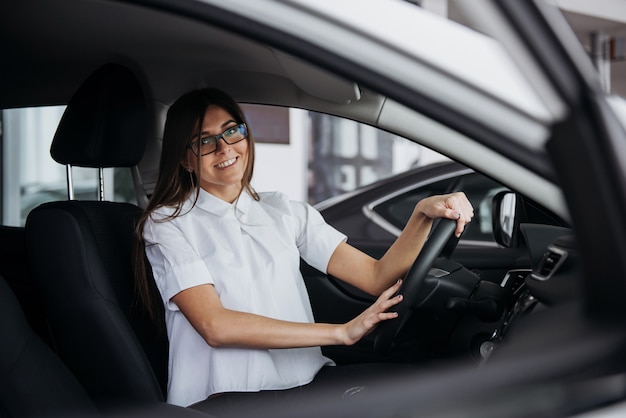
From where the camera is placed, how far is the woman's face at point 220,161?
1.88m

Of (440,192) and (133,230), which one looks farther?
(440,192)

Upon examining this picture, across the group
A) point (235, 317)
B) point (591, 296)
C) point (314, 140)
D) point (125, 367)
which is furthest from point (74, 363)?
point (314, 140)

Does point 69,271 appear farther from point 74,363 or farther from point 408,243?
point 408,243

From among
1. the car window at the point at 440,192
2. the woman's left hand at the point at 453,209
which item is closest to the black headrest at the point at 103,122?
the woman's left hand at the point at 453,209

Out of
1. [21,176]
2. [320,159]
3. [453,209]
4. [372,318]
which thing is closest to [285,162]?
[320,159]

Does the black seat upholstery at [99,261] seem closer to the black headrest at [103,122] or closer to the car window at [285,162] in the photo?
the black headrest at [103,122]

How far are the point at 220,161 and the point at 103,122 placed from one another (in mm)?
340

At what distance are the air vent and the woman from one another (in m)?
0.35

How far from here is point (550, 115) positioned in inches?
33.7

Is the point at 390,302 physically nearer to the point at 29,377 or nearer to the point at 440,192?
the point at 29,377

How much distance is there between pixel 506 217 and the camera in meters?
1.84

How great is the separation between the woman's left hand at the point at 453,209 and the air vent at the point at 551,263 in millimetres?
346

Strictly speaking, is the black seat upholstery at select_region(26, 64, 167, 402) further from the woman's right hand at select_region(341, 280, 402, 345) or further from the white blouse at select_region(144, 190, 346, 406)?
the woman's right hand at select_region(341, 280, 402, 345)

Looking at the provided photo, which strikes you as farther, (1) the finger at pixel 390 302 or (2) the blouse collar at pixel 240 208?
(2) the blouse collar at pixel 240 208
